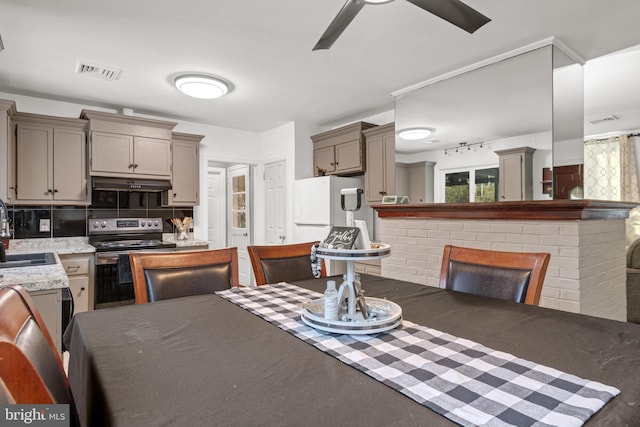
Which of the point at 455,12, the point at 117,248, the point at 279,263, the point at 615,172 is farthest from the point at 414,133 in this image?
the point at 615,172

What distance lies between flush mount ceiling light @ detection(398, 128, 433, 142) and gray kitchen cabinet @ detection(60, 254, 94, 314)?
3162mm

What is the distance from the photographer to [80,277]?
3271 mm

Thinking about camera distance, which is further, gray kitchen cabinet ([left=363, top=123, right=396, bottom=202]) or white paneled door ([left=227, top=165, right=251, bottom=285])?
white paneled door ([left=227, top=165, right=251, bottom=285])

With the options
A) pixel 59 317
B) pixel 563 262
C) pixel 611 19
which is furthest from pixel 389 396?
pixel 611 19

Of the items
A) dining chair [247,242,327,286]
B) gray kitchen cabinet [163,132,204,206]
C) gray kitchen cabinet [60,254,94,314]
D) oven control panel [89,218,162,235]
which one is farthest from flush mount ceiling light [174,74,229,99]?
dining chair [247,242,327,286]

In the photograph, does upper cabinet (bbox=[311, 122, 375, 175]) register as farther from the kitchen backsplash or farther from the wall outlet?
the wall outlet

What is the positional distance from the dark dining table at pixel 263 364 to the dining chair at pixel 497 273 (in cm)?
16

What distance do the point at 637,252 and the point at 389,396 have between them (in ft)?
13.6

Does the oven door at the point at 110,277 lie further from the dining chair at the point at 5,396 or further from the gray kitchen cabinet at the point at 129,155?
the dining chair at the point at 5,396

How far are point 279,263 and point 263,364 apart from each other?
1.07m

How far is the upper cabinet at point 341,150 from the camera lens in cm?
404

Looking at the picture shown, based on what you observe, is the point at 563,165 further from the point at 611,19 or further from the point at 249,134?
the point at 249,134

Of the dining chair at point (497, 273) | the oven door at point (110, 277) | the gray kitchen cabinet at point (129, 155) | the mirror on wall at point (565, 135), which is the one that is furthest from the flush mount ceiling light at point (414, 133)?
the oven door at point (110, 277)

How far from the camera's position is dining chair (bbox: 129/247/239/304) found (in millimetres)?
1532
